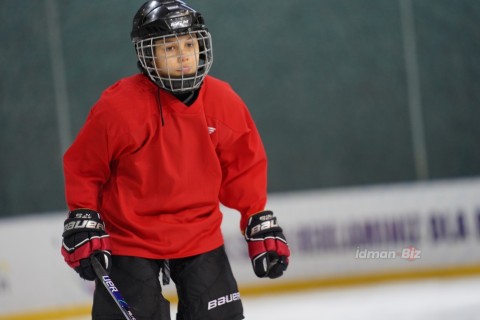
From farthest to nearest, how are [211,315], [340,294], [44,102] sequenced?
[44,102]
[340,294]
[211,315]

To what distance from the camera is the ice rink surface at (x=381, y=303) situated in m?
3.74

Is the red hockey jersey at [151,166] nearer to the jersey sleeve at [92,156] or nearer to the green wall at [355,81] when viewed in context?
A: the jersey sleeve at [92,156]

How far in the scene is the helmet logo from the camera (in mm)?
2193

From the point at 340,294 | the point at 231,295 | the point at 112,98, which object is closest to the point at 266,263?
the point at 231,295

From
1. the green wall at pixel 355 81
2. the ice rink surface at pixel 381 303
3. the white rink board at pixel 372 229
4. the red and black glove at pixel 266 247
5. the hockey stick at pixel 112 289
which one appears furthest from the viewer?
the green wall at pixel 355 81

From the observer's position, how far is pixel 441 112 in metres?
5.61

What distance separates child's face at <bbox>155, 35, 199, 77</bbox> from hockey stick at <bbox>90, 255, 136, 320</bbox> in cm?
54

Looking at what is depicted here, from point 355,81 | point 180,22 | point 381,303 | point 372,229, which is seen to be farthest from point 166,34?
point 355,81

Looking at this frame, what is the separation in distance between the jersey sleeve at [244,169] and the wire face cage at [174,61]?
0.19 metres

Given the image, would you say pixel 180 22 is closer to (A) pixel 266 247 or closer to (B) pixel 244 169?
(B) pixel 244 169

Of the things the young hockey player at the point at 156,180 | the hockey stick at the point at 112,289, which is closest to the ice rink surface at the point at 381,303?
the young hockey player at the point at 156,180

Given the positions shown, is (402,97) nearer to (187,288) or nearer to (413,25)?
(413,25)

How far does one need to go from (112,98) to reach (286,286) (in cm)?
257

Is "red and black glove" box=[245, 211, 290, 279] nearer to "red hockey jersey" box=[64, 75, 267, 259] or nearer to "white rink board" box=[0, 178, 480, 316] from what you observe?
"red hockey jersey" box=[64, 75, 267, 259]
